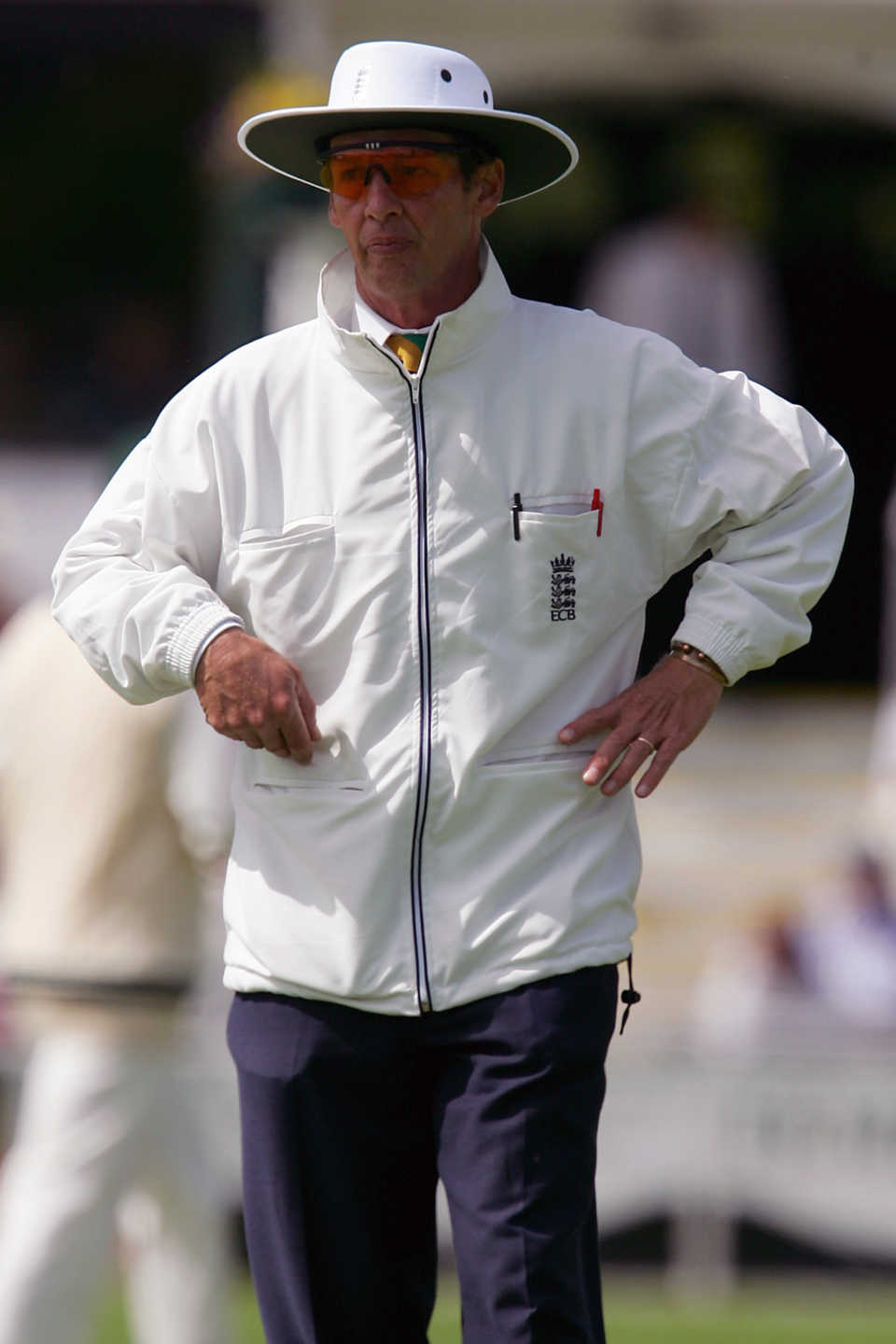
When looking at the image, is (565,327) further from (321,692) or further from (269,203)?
(269,203)

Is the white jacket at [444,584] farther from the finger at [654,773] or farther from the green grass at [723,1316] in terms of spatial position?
the green grass at [723,1316]

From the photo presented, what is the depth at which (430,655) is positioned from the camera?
341 centimetres

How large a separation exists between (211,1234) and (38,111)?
10.7 metres

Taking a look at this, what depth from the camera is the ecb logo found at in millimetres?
3463

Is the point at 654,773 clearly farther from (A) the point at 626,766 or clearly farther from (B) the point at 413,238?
(B) the point at 413,238

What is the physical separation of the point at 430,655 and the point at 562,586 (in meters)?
0.23

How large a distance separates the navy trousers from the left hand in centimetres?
30

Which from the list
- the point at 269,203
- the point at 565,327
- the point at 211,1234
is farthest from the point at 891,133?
the point at 565,327

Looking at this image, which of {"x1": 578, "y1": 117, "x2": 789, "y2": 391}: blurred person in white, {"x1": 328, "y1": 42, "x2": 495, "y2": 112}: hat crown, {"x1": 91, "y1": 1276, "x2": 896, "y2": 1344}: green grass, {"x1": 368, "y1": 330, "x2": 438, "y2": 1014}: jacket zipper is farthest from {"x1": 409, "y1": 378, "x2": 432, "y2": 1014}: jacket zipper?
{"x1": 578, "y1": 117, "x2": 789, "y2": 391}: blurred person in white

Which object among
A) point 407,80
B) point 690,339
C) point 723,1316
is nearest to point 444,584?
point 407,80

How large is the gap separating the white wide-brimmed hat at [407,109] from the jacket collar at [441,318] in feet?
0.58

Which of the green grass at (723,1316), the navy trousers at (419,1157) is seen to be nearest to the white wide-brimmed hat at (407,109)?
the navy trousers at (419,1157)

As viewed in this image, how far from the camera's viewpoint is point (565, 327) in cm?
356

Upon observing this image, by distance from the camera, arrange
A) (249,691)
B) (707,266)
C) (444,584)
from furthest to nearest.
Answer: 1. (707,266)
2. (444,584)
3. (249,691)
